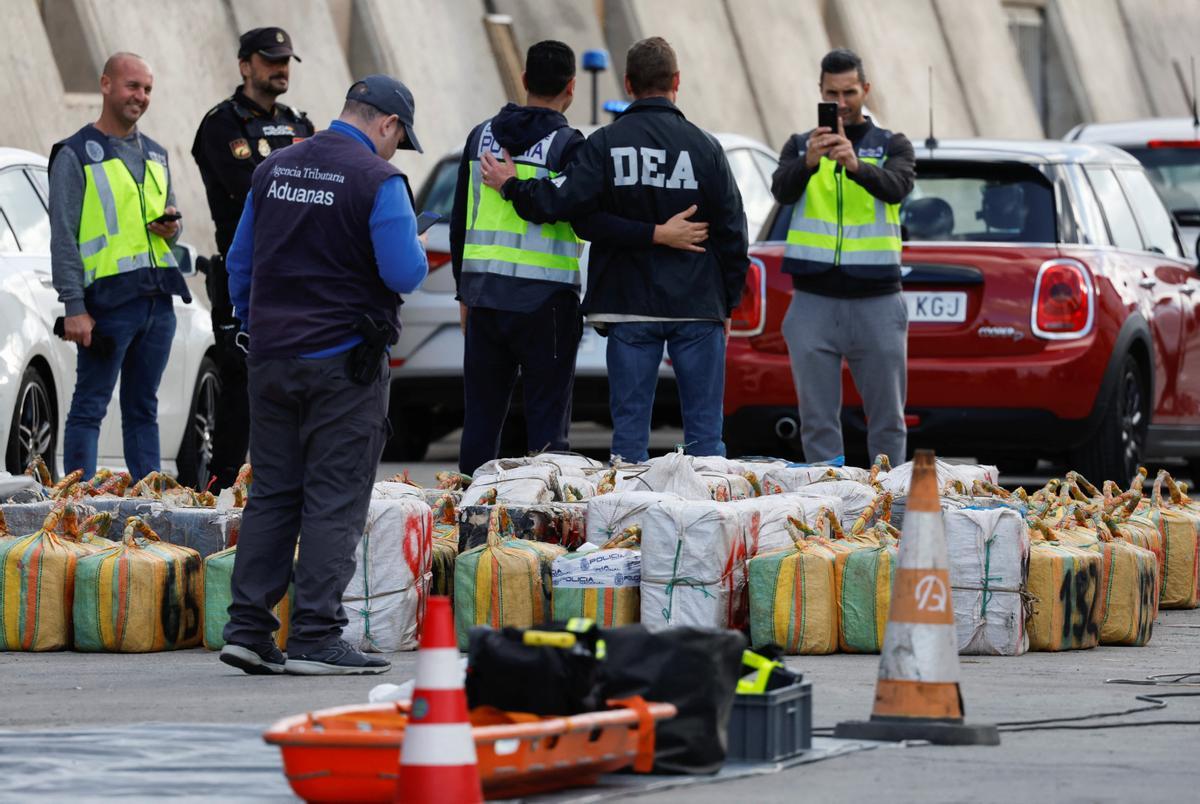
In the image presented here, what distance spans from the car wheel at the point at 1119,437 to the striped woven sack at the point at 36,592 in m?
5.87

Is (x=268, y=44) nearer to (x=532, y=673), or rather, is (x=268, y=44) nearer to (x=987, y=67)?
(x=532, y=673)

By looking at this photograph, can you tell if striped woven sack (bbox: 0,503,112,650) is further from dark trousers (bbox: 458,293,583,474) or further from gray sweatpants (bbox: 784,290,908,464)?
gray sweatpants (bbox: 784,290,908,464)

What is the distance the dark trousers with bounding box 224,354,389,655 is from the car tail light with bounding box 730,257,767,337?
513 centimetres

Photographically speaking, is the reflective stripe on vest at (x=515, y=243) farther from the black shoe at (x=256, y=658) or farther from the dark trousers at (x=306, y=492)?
the black shoe at (x=256, y=658)

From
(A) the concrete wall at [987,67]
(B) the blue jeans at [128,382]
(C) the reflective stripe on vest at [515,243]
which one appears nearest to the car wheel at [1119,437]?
(C) the reflective stripe on vest at [515,243]

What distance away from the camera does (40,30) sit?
19.3 meters

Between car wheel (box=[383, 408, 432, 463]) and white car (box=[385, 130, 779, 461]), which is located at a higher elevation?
white car (box=[385, 130, 779, 461])

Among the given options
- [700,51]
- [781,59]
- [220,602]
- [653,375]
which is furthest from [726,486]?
[781,59]

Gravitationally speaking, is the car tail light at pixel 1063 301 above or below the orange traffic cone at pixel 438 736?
above

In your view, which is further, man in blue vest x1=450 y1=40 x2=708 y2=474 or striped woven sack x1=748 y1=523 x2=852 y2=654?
man in blue vest x1=450 y1=40 x2=708 y2=474

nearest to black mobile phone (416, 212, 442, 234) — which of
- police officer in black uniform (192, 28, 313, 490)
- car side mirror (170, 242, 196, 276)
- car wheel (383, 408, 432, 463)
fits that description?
police officer in black uniform (192, 28, 313, 490)

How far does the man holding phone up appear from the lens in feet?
36.5

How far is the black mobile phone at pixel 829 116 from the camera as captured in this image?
10.9 metres

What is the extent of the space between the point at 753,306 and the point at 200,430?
10.0 feet
